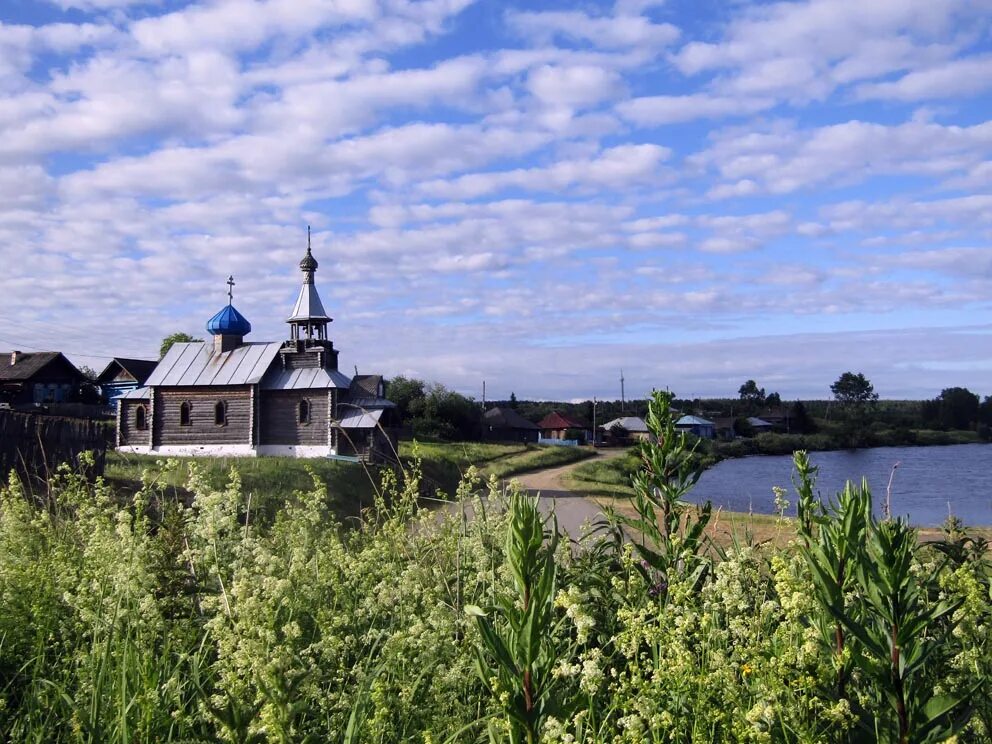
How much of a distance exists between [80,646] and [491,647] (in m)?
2.72

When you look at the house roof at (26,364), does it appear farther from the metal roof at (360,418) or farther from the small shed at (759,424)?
the small shed at (759,424)

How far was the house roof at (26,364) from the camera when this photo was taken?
54.1m

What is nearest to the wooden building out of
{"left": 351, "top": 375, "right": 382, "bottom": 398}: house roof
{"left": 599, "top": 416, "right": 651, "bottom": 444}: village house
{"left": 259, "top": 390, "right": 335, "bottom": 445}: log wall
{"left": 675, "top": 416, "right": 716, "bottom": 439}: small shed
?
{"left": 259, "top": 390, "right": 335, "bottom": 445}: log wall

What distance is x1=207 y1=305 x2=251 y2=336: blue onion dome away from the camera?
131ft

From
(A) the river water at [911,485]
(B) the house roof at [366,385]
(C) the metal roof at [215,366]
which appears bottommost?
(A) the river water at [911,485]

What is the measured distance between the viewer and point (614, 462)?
49875 mm

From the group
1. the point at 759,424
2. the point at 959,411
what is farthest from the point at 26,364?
the point at 959,411

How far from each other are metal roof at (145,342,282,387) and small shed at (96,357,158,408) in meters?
15.1

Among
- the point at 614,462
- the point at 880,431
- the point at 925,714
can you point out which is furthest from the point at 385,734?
the point at 880,431

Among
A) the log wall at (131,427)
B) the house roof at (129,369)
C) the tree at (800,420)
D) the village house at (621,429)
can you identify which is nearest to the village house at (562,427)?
the village house at (621,429)

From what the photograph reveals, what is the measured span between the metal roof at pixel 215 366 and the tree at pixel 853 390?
88.0 metres

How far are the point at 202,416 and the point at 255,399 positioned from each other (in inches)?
115

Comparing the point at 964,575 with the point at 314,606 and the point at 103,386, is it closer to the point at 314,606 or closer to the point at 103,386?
the point at 314,606

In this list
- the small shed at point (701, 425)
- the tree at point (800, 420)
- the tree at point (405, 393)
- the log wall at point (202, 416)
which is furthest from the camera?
the tree at point (800, 420)
